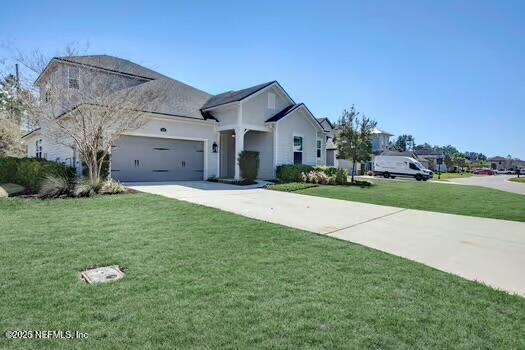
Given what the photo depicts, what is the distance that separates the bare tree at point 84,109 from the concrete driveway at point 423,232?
4.83 m

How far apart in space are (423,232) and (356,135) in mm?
14974

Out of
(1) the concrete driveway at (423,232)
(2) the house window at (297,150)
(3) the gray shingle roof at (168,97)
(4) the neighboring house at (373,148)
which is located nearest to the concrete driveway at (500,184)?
(4) the neighboring house at (373,148)

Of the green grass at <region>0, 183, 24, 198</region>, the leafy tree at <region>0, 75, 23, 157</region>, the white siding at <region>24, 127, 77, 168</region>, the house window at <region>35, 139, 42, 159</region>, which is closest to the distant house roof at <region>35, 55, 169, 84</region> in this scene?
the white siding at <region>24, 127, 77, 168</region>

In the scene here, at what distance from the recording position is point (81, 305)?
310cm

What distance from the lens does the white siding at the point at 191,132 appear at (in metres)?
16.2

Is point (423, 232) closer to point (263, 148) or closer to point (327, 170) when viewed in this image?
point (327, 170)

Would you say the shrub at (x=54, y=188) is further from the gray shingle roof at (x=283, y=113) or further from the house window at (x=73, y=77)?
the gray shingle roof at (x=283, y=113)

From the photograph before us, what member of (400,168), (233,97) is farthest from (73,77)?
(400,168)

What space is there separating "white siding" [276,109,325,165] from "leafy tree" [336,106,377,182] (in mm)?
2023

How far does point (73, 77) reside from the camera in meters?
14.2

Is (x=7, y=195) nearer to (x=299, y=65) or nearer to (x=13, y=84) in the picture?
(x=13, y=84)

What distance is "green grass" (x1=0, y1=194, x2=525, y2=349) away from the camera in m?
2.63

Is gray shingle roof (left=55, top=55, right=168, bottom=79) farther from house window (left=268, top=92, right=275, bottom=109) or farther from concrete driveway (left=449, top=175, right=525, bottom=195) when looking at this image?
concrete driveway (left=449, top=175, right=525, bottom=195)

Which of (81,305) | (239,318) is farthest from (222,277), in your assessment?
(81,305)
